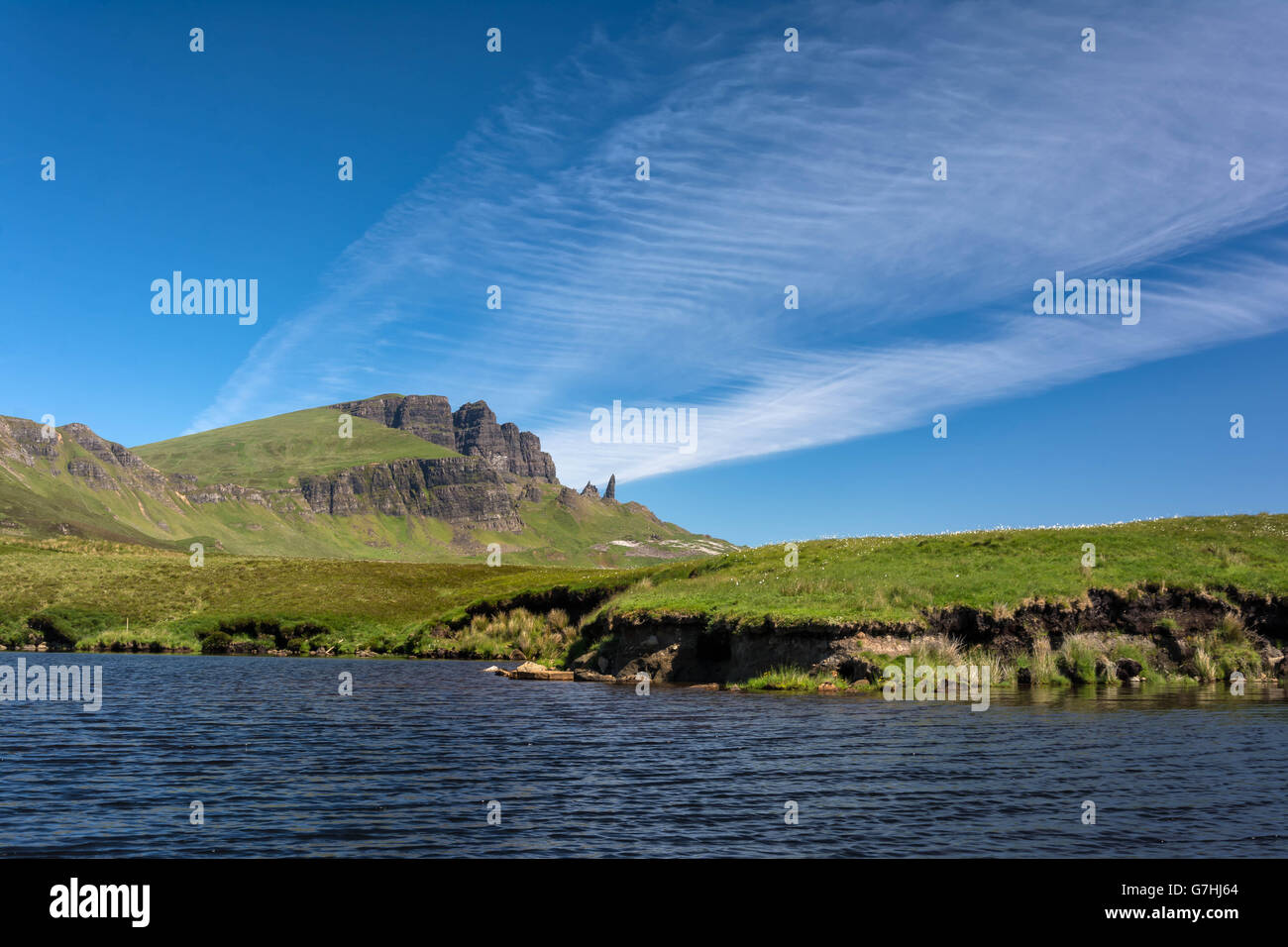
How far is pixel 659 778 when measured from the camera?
61.4ft

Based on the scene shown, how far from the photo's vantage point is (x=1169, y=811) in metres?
15.1

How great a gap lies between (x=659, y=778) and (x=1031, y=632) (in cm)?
2773

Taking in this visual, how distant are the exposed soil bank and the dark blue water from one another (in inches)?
208

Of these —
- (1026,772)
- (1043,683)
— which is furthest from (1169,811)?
(1043,683)

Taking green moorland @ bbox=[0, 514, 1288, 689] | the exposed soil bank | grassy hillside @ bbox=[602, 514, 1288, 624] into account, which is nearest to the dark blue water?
the exposed soil bank

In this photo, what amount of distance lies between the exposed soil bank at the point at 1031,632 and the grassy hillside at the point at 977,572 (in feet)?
1.94

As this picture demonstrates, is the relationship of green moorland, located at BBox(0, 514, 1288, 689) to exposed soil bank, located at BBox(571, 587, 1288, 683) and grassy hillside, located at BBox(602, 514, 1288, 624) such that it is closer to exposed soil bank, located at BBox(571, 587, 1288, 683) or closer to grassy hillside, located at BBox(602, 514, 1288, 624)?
grassy hillside, located at BBox(602, 514, 1288, 624)

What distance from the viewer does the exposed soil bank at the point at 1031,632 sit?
38.2m

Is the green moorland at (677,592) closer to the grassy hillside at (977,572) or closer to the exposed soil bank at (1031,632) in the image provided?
the grassy hillside at (977,572)

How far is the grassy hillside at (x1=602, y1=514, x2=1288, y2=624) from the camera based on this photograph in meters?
40.9

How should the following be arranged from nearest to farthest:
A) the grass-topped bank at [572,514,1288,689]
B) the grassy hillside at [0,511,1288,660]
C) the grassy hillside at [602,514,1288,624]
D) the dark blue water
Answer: the dark blue water → the grass-topped bank at [572,514,1288,689] → the grassy hillside at [602,514,1288,624] → the grassy hillside at [0,511,1288,660]

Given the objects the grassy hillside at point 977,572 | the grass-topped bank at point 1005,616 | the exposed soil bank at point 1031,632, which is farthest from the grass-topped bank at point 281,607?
the exposed soil bank at point 1031,632
